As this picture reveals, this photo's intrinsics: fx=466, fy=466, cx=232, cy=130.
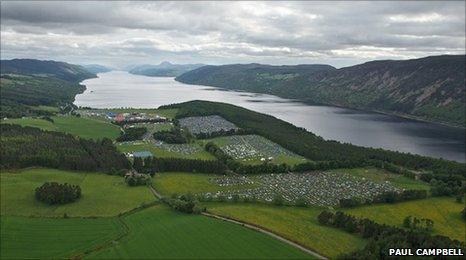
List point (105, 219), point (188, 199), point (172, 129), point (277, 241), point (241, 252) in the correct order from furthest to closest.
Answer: point (172, 129) < point (188, 199) < point (105, 219) < point (277, 241) < point (241, 252)

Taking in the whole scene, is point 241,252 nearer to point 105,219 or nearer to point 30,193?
point 105,219

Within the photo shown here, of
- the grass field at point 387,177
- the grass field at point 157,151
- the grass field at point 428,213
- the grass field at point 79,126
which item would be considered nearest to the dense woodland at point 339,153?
the grass field at point 387,177

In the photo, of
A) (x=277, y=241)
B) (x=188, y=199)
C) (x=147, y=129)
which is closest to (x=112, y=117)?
(x=147, y=129)

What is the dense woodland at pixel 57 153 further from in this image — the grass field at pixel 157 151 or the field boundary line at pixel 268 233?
the field boundary line at pixel 268 233

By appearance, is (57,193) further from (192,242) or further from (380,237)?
(380,237)

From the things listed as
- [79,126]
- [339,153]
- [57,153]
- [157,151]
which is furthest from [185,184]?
[79,126]
